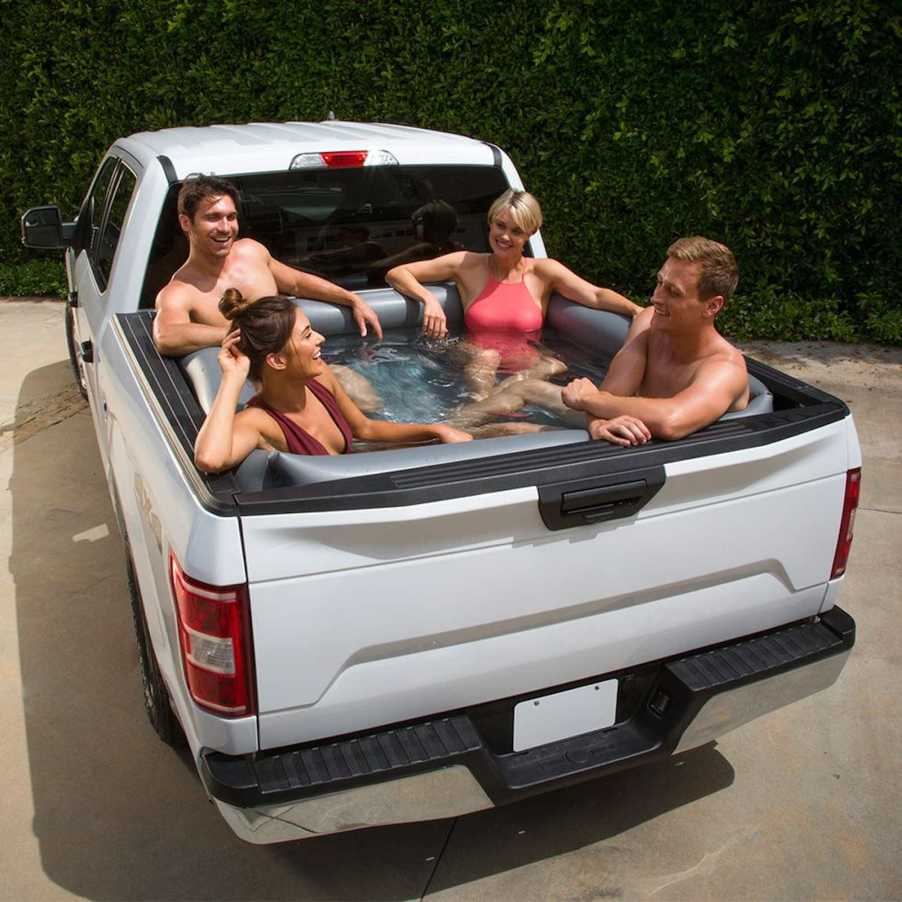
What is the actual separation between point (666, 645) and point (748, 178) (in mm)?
5464

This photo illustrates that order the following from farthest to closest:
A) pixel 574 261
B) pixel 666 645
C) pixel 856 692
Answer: pixel 574 261 < pixel 856 692 < pixel 666 645

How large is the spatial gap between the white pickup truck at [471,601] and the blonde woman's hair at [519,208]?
5.35ft

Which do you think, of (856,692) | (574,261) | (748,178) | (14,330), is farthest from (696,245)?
(14,330)

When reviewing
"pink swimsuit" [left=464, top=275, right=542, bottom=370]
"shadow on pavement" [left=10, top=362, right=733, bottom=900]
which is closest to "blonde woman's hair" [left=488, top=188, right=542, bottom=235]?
"pink swimsuit" [left=464, top=275, right=542, bottom=370]

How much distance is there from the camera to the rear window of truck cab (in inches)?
161

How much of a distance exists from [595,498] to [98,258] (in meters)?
3.13

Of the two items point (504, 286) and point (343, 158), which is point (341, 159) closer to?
point (343, 158)

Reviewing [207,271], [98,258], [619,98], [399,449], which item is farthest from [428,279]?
[619,98]

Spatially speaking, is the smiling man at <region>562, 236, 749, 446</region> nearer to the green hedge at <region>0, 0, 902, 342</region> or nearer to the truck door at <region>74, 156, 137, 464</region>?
the truck door at <region>74, 156, 137, 464</region>

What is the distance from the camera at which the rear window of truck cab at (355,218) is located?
409 cm

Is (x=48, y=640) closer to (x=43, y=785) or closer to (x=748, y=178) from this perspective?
(x=43, y=785)

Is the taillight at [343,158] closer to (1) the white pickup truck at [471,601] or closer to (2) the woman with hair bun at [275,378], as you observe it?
(2) the woman with hair bun at [275,378]

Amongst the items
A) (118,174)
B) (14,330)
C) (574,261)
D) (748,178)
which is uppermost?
(118,174)

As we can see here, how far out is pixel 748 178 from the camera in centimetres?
727
